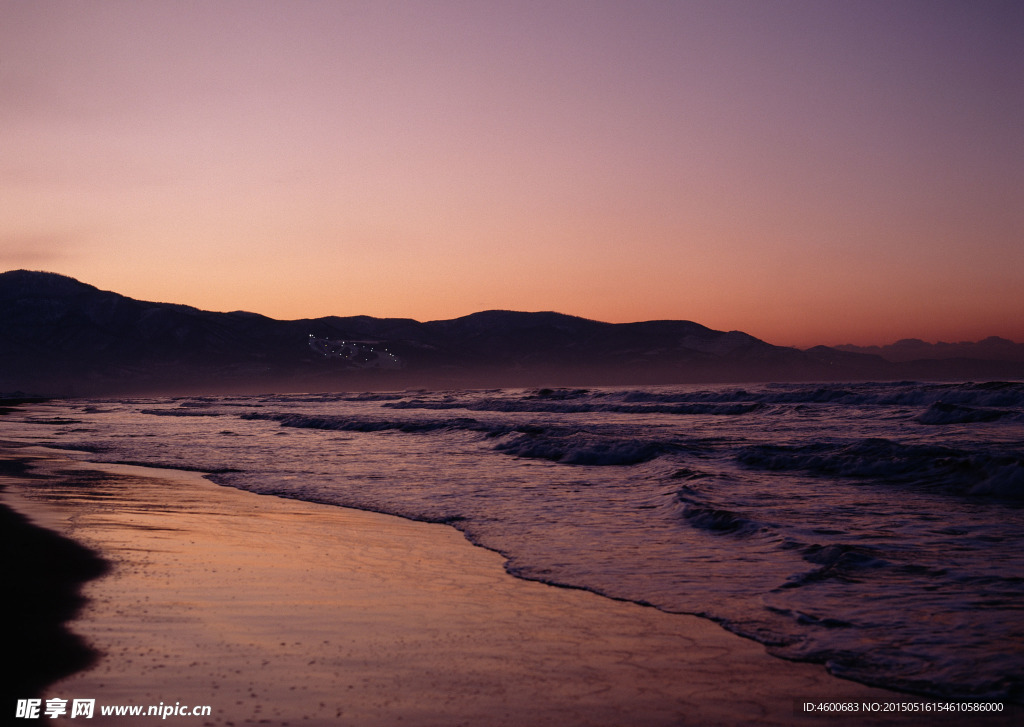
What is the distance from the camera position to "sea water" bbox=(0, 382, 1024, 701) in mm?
5758

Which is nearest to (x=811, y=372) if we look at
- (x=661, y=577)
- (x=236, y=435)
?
(x=236, y=435)

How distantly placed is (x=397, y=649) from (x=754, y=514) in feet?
23.0

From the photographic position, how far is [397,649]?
5.21 metres

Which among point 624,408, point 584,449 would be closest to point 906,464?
point 584,449

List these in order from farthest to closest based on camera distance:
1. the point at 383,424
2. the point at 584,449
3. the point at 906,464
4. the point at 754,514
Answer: the point at 383,424 → the point at 584,449 → the point at 906,464 → the point at 754,514

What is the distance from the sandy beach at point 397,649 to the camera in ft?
14.0

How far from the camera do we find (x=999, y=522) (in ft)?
33.4

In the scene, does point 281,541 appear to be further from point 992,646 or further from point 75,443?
point 75,443

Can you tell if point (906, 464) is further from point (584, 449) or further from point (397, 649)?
point (397, 649)

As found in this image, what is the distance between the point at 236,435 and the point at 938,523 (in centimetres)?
2467

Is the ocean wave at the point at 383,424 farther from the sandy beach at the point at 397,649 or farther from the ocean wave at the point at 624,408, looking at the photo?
the sandy beach at the point at 397,649

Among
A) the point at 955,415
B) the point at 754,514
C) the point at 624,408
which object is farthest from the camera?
the point at 624,408

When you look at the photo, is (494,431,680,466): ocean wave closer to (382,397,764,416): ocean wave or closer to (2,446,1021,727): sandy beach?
(2,446,1021,727): sandy beach

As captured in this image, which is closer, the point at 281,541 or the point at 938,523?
the point at 281,541
